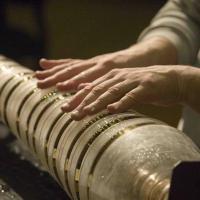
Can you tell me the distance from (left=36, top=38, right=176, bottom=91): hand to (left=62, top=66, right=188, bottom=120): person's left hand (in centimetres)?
6

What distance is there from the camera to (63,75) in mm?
789

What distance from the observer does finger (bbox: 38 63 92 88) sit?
0.77m

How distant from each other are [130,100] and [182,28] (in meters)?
0.38

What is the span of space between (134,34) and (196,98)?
2.33m

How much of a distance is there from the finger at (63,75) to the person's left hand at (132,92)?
0.10 m

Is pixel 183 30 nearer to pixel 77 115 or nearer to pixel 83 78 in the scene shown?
pixel 83 78

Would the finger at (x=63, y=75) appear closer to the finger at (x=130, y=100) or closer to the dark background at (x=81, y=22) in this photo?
the finger at (x=130, y=100)

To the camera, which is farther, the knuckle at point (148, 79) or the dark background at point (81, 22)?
the dark background at point (81, 22)

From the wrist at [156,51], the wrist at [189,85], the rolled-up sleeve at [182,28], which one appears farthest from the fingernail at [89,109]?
the rolled-up sleeve at [182,28]

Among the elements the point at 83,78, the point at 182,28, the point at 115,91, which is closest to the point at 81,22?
the point at 182,28

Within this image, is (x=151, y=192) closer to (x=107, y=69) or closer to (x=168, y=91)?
(x=168, y=91)

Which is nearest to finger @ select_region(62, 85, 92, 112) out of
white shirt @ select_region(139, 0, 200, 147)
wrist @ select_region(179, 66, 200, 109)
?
wrist @ select_region(179, 66, 200, 109)

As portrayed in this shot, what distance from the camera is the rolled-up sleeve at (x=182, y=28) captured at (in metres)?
0.95

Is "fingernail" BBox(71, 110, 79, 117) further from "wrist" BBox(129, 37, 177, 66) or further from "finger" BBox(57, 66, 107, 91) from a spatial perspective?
"wrist" BBox(129, 37, 177, 66)
